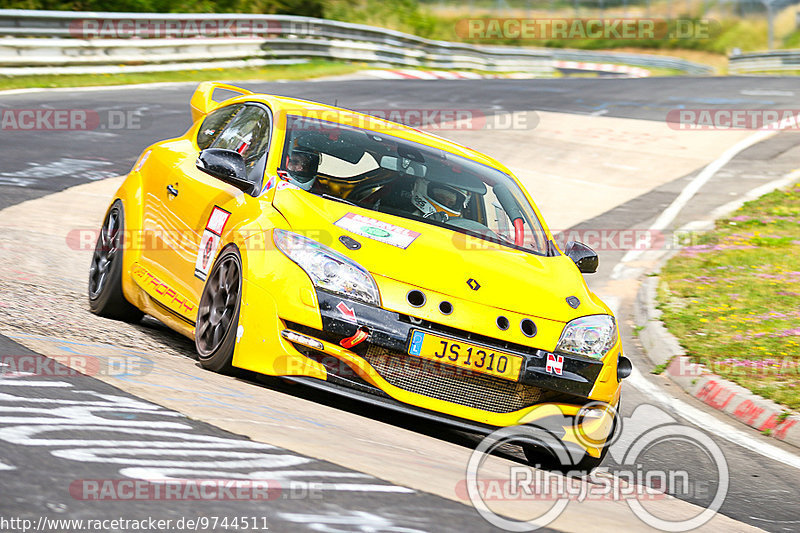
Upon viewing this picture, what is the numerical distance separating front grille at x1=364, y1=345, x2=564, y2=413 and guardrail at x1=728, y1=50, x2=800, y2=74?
39.9 m

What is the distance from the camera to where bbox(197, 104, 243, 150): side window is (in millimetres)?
7113

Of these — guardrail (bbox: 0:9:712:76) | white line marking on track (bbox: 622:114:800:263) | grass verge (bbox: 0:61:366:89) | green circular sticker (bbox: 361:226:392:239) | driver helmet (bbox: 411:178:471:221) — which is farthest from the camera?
guardrail (bbox: 0:9:712:76)

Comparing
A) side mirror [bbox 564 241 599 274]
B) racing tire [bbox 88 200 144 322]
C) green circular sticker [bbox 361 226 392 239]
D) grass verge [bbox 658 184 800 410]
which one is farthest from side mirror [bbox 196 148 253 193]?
grass verge [bbox 658 184 800 410]

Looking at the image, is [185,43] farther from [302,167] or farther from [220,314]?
[220,314]

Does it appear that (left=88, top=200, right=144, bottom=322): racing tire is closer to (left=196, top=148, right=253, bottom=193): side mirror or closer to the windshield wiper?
(left=196, top=148, right=253, bottom=193): side mirror

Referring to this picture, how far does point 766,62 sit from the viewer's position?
4331 cm

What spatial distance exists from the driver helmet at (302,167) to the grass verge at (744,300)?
11.3ft

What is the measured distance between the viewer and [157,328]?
7.19m

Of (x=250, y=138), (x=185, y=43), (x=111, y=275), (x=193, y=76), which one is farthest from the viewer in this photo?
(x=185, y=43)

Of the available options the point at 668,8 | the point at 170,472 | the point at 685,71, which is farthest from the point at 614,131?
the point at 668,8

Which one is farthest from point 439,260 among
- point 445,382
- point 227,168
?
point 227,168

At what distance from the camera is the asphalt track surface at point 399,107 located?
335cm

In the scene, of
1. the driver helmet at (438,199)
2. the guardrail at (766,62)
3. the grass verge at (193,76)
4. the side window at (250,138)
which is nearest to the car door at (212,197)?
the side window at (250,138)

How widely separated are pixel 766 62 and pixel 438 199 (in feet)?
133
